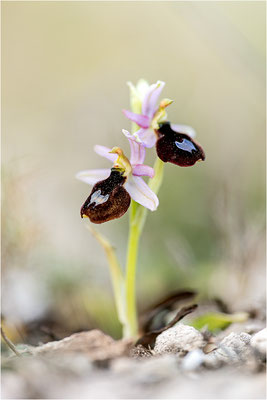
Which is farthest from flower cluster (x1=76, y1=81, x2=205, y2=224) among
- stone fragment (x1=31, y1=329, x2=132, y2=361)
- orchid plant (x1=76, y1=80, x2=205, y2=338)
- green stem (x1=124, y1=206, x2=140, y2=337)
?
stone fragment (x1=31, y1=329, x2=132, y2=361)

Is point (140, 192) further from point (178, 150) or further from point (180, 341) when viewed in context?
point (180, 341)

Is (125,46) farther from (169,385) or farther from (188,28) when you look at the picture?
(169,385)

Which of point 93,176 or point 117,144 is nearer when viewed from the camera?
point 93,176

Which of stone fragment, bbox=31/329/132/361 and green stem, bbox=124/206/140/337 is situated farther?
green stem, bbox=124/206/140/337

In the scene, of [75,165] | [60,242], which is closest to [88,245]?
[60,242]

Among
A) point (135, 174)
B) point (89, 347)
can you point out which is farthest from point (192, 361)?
point (135, 174)

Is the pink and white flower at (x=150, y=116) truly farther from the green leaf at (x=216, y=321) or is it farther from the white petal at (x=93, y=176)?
the green leaf at (x=216, y=321)

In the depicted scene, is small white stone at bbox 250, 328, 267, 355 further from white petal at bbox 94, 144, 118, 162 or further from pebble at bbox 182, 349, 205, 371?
white petal at bbox 94, 144, 118, 162

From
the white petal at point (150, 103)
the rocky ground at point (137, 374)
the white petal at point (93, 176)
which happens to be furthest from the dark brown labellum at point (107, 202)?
the rocky ground at point (137, 374)
